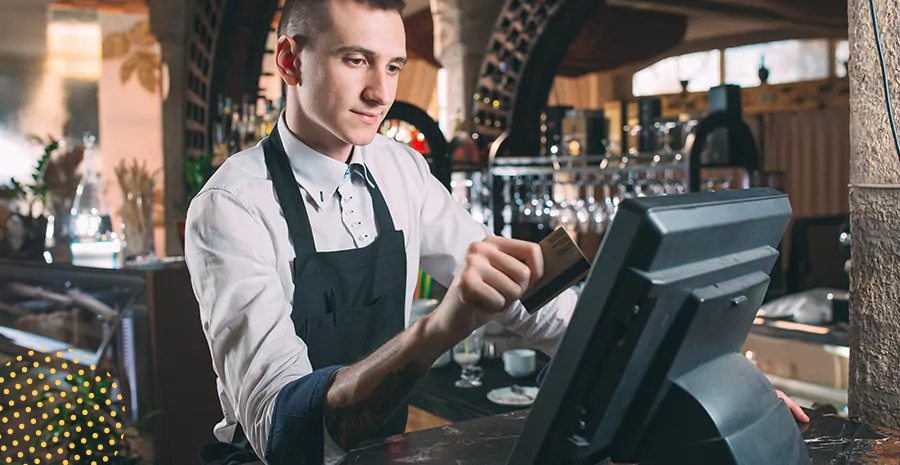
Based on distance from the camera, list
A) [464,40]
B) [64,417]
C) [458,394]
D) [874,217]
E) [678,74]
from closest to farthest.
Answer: [874,217]
[458,394]
[64,417]
[464,40]
[678,74]

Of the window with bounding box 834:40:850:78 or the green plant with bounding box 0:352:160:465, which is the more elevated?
the window with bounding box 834:40:850:78

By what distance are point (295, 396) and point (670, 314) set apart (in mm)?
627

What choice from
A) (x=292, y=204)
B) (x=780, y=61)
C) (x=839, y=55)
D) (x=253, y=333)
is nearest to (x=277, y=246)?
(x=292, y=204)

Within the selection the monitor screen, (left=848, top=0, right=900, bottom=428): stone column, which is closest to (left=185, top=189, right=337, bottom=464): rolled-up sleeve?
the monitor screen

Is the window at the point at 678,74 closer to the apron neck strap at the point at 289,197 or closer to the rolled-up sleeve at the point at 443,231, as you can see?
the rolled-up sleeve at the point at 443,231

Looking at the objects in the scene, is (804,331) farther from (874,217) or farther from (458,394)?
(874,217)

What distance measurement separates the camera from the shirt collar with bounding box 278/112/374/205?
1716 mm

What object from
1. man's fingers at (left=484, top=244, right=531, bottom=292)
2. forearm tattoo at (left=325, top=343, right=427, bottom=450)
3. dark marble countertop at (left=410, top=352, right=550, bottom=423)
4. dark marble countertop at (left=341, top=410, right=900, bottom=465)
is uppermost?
man's fingers at (left=484, top=244, right=531, bottom=292)

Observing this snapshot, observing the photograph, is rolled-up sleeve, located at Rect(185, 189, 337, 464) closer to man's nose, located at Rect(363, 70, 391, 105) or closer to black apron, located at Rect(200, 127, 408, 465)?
black apron, located at Rect(200, 127, 408, 465)

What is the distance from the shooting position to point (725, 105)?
316cm

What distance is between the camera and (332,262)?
1.68 metres

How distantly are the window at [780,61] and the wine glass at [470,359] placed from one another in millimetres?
8497

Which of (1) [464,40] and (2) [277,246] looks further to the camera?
(1) [464,40]

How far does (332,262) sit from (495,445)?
54cm
